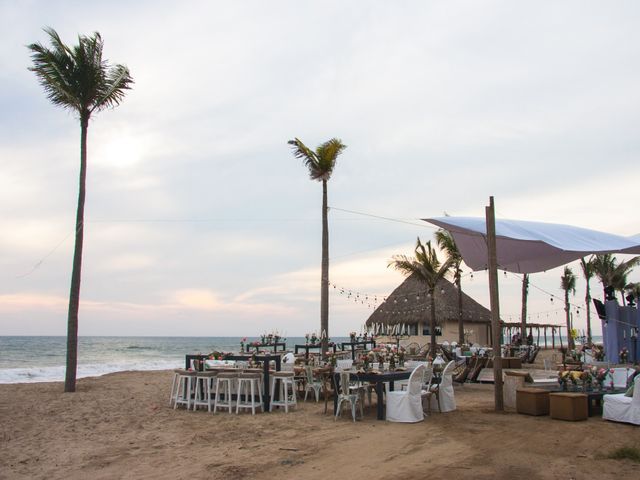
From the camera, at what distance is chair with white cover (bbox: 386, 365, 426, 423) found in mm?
8156

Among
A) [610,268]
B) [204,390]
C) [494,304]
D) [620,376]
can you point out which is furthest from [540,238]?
[610,268]

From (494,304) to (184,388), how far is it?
5.42 m

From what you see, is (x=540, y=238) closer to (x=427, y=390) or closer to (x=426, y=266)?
(x=427, y=390)

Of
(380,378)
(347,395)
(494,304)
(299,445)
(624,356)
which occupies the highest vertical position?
(494,304)

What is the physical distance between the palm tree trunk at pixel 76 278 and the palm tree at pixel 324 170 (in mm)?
5129

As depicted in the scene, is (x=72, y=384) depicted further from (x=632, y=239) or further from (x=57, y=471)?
(x=632, y=239)

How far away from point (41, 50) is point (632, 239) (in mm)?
12379

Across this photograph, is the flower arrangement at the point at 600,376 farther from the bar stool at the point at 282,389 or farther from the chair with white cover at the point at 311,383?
the bar stool at the point at 282,389

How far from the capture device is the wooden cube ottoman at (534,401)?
8453 millimetres

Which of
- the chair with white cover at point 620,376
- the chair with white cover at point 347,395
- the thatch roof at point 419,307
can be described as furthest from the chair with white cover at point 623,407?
the thatch roof at point 419,307

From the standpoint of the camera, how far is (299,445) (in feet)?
22.4

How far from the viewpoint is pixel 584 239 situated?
1055 cm

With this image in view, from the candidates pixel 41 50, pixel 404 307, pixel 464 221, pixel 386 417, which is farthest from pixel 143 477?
pixel 404 307

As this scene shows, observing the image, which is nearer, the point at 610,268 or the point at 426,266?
the point at 426,266
